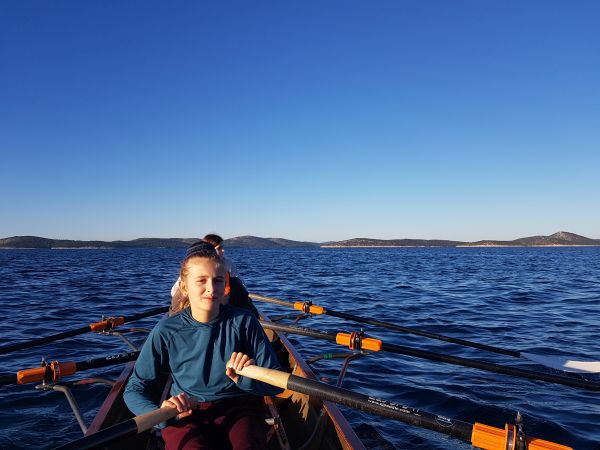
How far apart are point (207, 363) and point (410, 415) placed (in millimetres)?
1577

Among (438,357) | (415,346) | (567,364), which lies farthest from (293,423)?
(567,364)

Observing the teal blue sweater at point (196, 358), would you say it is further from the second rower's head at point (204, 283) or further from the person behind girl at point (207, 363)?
the second rower's head at point (204, 283)

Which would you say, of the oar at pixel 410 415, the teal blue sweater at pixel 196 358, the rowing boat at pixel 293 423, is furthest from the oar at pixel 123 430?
the rowing boat at pixel 293 423

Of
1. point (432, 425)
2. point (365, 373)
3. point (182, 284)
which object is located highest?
point (182, 284)

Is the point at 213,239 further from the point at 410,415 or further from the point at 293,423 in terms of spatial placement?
the point at 410,415

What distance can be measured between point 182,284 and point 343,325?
898 cm

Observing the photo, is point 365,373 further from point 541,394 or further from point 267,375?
point 267,375

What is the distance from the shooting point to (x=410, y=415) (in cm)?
286

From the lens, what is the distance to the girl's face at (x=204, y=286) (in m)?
3.15

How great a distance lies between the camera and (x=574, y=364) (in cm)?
778

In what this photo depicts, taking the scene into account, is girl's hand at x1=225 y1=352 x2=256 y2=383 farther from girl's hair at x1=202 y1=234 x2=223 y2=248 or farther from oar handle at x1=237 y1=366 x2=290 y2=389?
girl's hair at x1=202 y1=234 x2=223 y2=248

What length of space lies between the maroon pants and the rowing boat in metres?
0.82

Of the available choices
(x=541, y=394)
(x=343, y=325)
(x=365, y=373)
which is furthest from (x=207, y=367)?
(x=343, y=325)

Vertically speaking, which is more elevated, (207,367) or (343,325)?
(207,367)
